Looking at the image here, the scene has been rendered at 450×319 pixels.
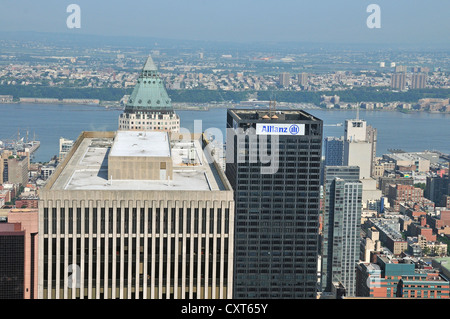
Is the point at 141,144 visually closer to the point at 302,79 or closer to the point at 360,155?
the point at 360,155

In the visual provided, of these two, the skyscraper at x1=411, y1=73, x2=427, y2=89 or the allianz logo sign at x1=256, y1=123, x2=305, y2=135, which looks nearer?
the allianz logo sign at x1=256, y1=123, x2=305, y2=135

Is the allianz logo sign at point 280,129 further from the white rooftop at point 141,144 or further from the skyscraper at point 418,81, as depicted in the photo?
the skyscraper at point 418,81

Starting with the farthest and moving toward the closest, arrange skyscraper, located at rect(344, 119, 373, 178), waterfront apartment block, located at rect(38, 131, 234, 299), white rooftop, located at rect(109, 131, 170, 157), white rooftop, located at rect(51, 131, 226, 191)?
skyscraper, located at rect(344, 119, 373, 178), white rooftop, located at rect(109, 131, 170, 157), white rooftop, located at rect(51, 131, 226, 191), waterfront apartment block, located at rect(38, 131, 234, 299)

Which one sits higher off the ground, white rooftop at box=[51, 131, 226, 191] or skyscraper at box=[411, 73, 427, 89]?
white rooftop at box=[51, 131, 226, 191]

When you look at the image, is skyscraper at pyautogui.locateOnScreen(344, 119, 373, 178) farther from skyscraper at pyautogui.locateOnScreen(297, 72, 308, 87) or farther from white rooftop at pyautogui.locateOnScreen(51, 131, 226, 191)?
skyscraper at pyautogui.locateOnScreen(297, 72, 308, 87)

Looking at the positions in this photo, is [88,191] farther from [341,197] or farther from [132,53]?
[132,53]

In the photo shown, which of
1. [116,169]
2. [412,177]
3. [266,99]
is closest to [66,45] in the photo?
[266,99]

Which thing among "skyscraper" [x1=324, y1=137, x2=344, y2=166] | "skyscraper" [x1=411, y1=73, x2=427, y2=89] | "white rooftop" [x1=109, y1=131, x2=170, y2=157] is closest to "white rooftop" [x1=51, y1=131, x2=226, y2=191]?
"white rooftop" [x1=109, y1=131, x2=170, y2=157]

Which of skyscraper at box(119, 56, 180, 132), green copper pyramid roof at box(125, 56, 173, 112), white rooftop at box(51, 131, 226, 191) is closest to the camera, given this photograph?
white rooftop at box(51, 131, 226, 191)
